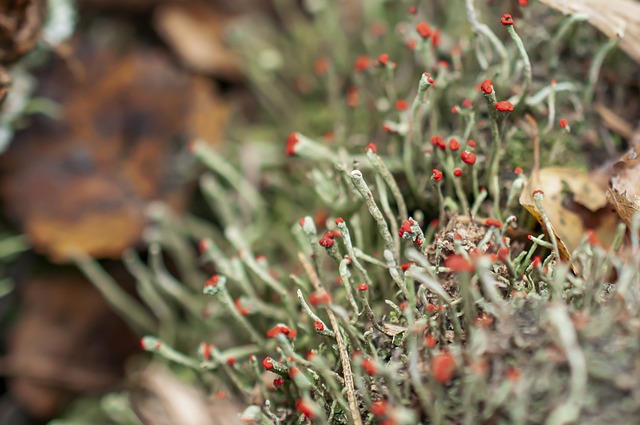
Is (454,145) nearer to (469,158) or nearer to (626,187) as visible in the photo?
(469,158)

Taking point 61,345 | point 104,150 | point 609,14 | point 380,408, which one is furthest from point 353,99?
point 61,345

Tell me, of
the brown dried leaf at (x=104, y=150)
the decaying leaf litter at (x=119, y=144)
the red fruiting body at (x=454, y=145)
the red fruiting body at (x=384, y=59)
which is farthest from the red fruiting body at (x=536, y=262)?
the brown dried leaf at (x=104, y=150)

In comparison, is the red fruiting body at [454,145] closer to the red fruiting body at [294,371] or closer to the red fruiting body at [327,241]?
the red fruiting body at [327,241]

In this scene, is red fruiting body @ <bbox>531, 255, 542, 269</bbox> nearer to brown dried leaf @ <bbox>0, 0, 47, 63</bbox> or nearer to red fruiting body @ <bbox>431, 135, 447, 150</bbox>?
red fruiting body @ <bbox>431, 135, 447, 150</bbox>

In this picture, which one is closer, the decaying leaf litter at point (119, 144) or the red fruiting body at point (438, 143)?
the red fruiting body at point (438, 143)

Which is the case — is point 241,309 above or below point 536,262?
below

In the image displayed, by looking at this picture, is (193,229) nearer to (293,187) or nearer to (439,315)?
(293,187)

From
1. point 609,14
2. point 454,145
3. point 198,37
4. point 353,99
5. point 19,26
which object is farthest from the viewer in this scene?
point 198,37

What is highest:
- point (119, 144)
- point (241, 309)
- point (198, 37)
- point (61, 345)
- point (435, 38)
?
point (435, 38)
